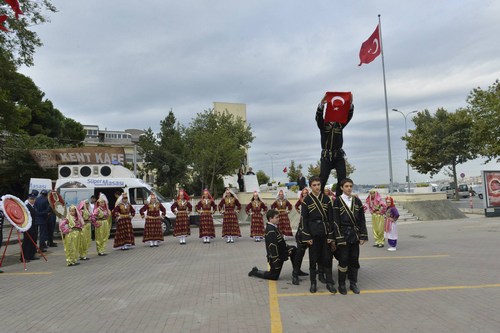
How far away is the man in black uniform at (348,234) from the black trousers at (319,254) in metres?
0.23

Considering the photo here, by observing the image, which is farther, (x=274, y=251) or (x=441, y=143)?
(x=441, y=143)

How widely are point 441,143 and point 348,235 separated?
35.6 meters

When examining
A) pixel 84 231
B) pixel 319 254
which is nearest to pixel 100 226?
pixel 84 231

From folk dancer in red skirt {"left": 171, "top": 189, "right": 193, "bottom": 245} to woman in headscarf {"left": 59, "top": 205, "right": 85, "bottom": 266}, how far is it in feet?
12.1

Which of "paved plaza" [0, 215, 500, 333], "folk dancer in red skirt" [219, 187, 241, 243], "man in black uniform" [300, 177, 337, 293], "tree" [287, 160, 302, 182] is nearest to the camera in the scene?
"paved plaza" [0, 215, 500, 333]

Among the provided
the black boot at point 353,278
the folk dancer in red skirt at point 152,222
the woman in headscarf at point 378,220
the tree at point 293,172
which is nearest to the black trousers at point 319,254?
the black boot at point 353,278

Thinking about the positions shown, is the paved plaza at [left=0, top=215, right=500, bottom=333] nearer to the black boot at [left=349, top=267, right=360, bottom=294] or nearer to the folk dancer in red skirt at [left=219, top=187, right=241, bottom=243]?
the black boot at [left=349, top=267, right=360, bottom=294]

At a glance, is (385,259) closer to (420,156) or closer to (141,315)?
(141,315)

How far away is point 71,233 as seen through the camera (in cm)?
987

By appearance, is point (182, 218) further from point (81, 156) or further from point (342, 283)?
point (81, 156)

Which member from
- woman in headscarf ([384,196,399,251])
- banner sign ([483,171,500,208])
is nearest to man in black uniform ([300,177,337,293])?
woman in headscarf ([384,196,399,251])

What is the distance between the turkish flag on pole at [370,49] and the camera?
21.4m

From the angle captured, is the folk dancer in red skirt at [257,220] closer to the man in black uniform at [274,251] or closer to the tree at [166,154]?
the man in black uniform at [274,251]

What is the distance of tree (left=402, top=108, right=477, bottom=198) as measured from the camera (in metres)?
36.7
